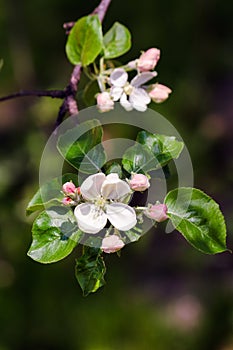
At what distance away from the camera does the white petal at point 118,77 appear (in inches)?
36.0

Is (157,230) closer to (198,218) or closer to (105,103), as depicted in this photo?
(105,103)

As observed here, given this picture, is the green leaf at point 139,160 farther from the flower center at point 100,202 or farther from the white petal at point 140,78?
the white petal at point 140,78

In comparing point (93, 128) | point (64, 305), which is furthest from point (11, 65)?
point (93, 128)

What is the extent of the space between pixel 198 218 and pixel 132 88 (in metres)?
0.26

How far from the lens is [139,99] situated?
0.94 m

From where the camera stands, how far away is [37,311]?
2309 mm

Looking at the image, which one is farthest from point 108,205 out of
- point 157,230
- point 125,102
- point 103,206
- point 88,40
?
point 157,230

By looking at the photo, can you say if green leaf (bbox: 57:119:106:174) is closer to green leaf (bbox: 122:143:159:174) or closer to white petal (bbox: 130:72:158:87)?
green leaf (bbox: 122:143:159:174)

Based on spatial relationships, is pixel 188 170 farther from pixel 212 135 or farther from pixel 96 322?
pixel 212 135

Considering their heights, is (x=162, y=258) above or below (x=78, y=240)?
below

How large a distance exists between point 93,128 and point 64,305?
1.65 m

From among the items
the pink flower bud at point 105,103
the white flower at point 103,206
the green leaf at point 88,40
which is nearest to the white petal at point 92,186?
the white flower at point 103,206

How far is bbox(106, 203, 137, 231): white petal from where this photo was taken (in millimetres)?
716

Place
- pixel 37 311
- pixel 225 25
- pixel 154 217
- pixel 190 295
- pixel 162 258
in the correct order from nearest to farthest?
pixel 154 217, pixel 37 311, pixel 190 295, pixel 162 258, pixel 225 25
